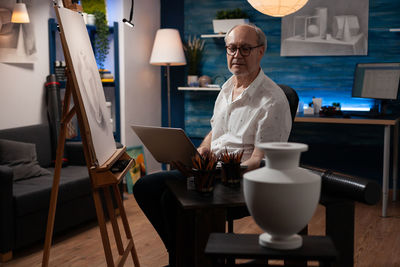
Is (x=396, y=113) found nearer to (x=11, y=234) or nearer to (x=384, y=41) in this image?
(x=384, y=41)

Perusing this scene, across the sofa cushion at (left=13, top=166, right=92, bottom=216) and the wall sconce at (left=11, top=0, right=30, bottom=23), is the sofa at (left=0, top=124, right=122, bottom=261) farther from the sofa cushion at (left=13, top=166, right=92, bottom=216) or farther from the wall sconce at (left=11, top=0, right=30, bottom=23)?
the wall sconce at (left=11, top=0, right=30, bottom=23)

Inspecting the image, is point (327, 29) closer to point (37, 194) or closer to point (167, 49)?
point (167, 49)

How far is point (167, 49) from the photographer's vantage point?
16.4 feet

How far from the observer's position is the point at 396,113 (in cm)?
452

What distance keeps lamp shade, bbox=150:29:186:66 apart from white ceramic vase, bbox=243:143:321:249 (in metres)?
3.74

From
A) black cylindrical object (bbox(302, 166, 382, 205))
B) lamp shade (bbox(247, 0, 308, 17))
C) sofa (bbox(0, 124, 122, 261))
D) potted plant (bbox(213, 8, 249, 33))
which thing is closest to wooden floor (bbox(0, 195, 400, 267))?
sofa (bbox(0, 124, 122, 261))

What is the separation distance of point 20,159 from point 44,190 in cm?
43

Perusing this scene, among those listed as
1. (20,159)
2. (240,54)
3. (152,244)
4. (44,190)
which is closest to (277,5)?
(240,54)

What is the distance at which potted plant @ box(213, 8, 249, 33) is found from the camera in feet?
16.3

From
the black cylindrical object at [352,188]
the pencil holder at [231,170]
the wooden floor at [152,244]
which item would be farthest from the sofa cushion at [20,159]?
the black cylindrical object at [352,188]

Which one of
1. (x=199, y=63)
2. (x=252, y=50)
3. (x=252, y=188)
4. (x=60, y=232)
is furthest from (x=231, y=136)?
(x=199, y=63)

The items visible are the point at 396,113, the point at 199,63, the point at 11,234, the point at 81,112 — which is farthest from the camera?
the point at 199,63

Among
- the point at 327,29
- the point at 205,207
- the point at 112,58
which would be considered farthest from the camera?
the point at 112,58

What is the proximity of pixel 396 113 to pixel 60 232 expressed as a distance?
304 cm
